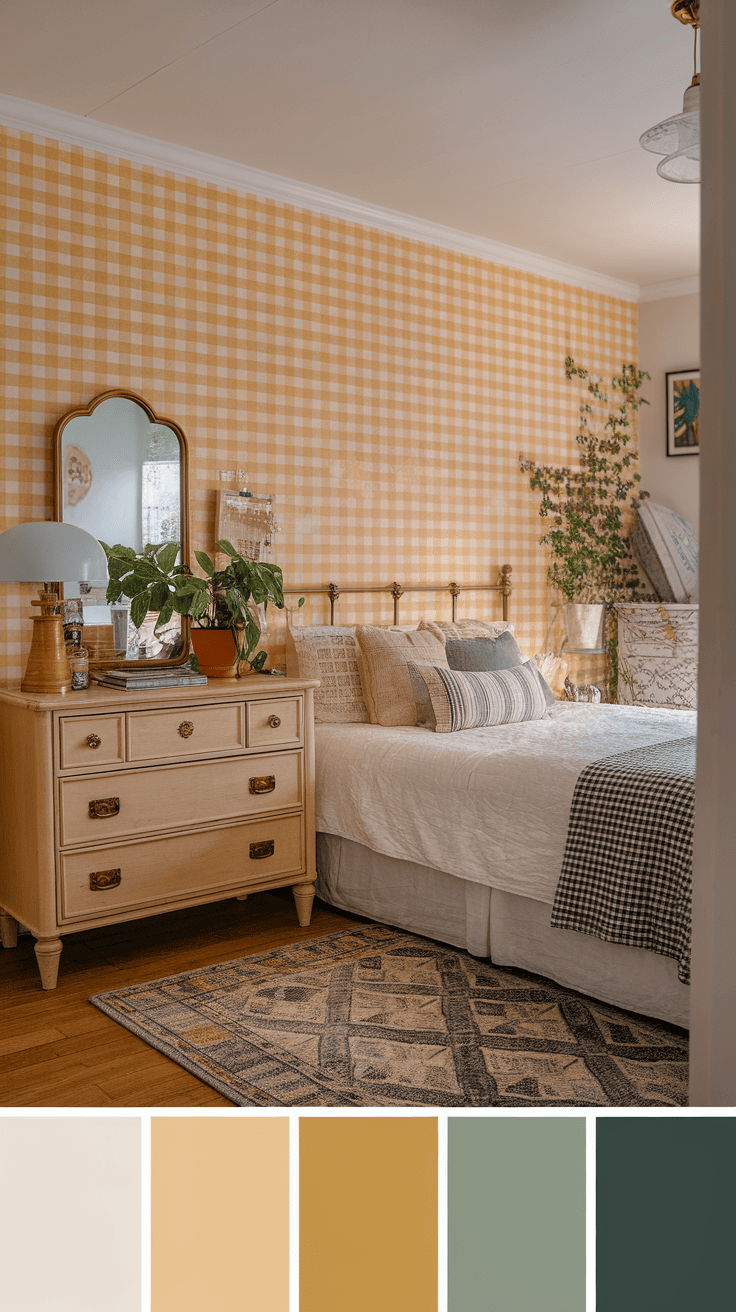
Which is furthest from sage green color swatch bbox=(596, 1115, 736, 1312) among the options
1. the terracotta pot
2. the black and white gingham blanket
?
the terracotta pot

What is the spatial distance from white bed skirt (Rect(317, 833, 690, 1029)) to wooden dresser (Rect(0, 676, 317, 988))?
0.16 meters

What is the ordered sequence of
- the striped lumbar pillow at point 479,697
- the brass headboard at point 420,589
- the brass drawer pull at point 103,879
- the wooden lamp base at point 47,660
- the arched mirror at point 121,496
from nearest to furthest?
1. the brass drawer pull at point 103,879
2. the wooden lamp base at point 47,660
3. the arched mirror at point 121,496
4. the striped lumbar pillow at point 479,697
5. the brass headboard at point 420,589

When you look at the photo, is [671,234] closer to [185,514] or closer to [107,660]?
[185,514]

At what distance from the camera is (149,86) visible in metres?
3.18

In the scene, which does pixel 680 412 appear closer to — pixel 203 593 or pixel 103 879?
pixel 203 593

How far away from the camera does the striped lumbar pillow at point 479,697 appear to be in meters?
3.64

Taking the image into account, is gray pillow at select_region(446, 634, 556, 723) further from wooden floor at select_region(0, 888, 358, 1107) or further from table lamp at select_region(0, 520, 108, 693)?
table lamp at select_region(0, 520, 108, 693)

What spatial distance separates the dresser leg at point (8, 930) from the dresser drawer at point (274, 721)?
943mm

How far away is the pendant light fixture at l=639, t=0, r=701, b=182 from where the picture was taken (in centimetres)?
273

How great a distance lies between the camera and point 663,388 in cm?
556

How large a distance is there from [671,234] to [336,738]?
290cm

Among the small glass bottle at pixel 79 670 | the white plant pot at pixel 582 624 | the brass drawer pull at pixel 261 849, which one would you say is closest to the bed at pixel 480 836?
the brass drawer pull at pixel 261 849

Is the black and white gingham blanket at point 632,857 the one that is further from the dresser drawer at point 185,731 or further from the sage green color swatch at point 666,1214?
the sage green color swatch at point 666,1214

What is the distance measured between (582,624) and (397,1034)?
3.04 meters
